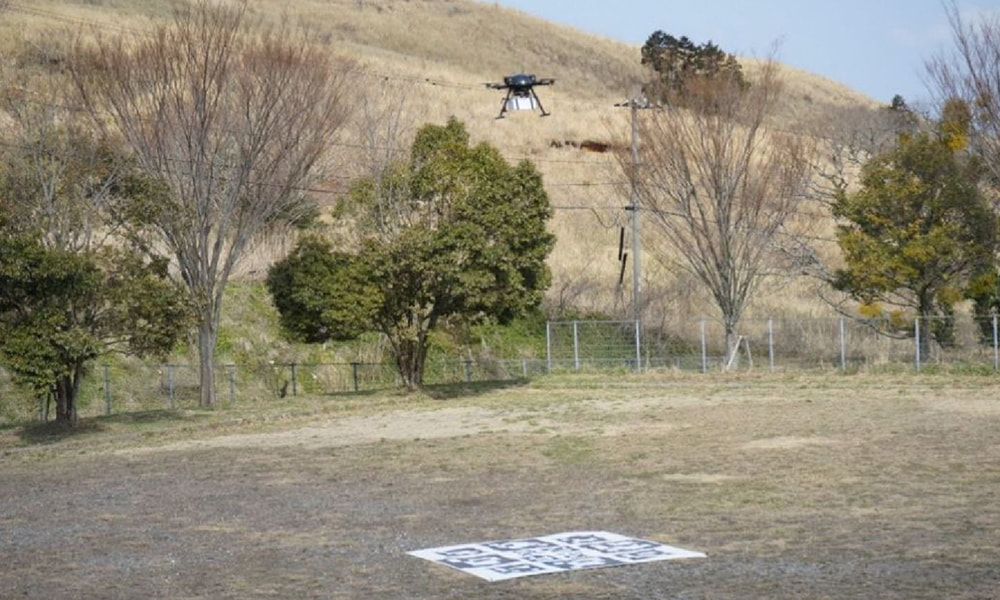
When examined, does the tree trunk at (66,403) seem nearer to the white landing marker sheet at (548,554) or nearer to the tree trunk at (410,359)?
the tree trunk at (410,359)

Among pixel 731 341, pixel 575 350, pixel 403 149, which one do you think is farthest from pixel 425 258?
pixel 403 149

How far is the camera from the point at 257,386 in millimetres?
35438

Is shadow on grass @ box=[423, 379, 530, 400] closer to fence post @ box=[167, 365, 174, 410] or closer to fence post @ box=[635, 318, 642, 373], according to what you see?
fence post @ box=[635, 318, 642, 373]

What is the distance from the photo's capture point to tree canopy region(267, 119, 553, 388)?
101 feet

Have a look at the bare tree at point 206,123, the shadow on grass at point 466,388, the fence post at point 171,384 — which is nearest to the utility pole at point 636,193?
the shadow on grass at point 466,388

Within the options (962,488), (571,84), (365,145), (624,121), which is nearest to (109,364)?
(365,145)

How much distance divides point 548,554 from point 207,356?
19049mm

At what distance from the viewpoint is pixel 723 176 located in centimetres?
3559

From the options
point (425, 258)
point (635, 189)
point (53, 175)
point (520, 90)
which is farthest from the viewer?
point (635, 189)

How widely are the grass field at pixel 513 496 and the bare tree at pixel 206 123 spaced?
376cm

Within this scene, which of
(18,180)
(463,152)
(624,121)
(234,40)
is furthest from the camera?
(624,121)

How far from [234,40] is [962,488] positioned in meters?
20.3

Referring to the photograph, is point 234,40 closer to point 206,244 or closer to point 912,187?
point 206,244

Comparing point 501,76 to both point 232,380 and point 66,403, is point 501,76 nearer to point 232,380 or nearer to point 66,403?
point 232,380
